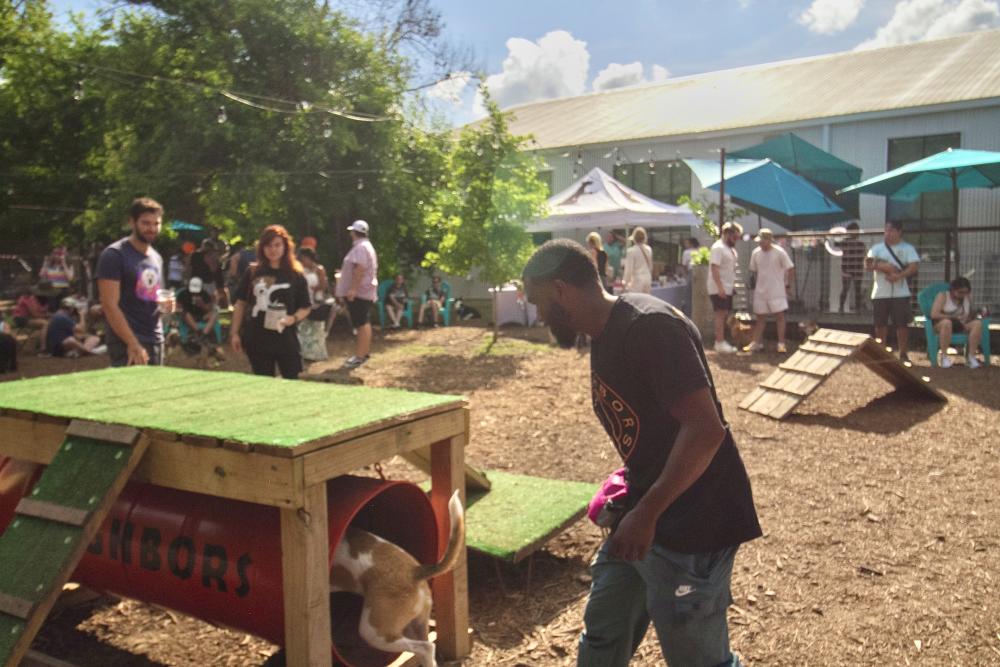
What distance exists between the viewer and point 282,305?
6.51 metres

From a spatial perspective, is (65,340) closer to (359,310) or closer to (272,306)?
(359,310)

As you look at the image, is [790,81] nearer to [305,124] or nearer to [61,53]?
[305,124]

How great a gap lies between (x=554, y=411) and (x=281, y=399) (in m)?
5.19

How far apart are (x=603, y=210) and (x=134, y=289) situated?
1166 centimetres

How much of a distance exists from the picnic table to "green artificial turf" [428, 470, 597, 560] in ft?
1.88

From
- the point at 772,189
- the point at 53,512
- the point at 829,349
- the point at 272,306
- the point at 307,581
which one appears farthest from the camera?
the point at 772,189

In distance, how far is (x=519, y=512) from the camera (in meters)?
4.61

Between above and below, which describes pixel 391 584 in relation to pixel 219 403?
below

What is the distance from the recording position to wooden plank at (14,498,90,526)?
2.79m

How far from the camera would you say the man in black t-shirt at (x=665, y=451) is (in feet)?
7.15

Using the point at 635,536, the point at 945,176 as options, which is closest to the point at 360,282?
the point at 635,536

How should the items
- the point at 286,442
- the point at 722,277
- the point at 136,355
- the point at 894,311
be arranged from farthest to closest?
the point at 722,277 → the point at 894,311 → the point at 136,355 → the point at 286,442

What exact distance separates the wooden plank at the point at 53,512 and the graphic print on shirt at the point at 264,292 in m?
3.60

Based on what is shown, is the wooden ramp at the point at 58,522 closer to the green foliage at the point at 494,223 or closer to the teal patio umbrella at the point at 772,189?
the green foliage at the point at 494,223
